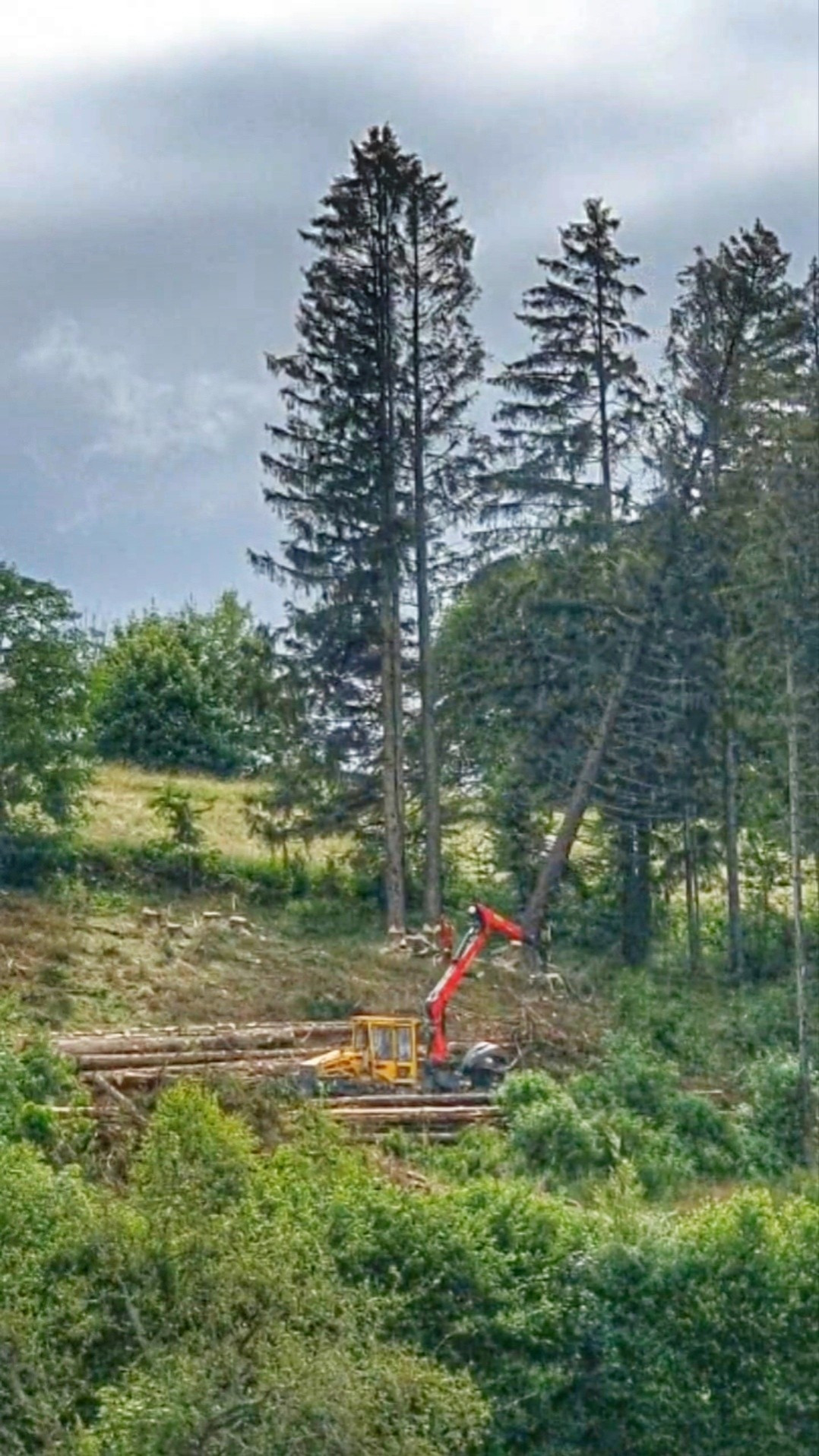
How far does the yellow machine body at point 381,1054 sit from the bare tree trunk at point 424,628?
38.6ft

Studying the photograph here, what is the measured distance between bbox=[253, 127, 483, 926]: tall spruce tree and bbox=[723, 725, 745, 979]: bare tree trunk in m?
5.87

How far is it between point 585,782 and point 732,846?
10.5 feet

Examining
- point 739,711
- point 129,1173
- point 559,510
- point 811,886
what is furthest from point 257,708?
point 129,1173

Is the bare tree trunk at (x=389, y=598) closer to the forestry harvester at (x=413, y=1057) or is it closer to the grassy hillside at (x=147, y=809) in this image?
the grassy hillside at (x=147, y=809)

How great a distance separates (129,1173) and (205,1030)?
26.9 feet

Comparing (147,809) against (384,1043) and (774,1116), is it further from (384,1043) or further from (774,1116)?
(774,1116)

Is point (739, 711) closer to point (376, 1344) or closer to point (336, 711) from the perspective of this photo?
point (336, 711)

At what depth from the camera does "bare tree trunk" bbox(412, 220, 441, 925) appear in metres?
38.8

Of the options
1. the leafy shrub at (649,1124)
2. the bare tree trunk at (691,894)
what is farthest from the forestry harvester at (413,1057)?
the bare tree trunk at (691,894)

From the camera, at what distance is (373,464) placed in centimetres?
3853

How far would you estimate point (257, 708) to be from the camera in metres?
39.0

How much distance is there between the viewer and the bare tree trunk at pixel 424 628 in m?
38.8

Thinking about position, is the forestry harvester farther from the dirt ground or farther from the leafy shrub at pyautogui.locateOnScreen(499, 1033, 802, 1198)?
the dirt ground

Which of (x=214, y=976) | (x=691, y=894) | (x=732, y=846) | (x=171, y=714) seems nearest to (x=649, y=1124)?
(x=214, y=976)
